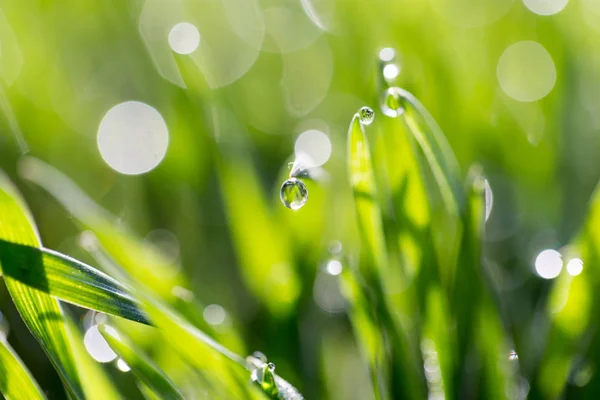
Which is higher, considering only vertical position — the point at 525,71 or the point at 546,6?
the point at 546,6

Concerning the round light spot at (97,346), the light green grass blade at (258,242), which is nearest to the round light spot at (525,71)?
the light green grass blade at (258,242)

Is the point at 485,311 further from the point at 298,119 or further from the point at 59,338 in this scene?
the point at 298,119

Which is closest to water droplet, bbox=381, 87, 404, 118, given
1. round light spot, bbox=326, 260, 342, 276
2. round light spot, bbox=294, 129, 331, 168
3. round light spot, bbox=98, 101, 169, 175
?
round light spot, bbox=326, 260, 342, 276

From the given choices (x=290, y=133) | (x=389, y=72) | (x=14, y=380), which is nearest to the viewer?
(x=14, y=380)

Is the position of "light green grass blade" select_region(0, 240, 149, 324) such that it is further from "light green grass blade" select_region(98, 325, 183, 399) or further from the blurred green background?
the blurred green background

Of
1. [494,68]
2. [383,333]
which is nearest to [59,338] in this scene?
[383,333]

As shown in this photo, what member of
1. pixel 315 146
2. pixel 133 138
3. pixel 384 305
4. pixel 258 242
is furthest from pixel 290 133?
pixel 384 305

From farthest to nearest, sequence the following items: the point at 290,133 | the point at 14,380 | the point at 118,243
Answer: the point at 290,133 < the point at 118,243 < the point at 14,380

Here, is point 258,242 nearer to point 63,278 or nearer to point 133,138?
point 63,278

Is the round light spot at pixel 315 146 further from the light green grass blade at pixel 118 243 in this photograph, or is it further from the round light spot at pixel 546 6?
the round light spot at pixel 546 6
